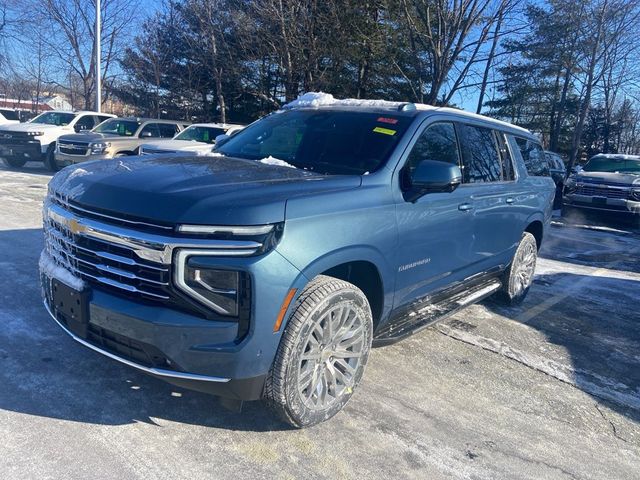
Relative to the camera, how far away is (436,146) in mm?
4070

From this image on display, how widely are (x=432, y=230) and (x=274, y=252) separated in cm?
159

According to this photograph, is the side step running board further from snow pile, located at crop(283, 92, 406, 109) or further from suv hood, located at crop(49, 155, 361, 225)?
snow pile, located at crop(283, 92, 406, 109)

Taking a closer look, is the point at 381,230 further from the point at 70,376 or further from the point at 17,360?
the point at 17,360

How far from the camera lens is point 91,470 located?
2543 mm

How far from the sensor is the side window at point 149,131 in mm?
14625

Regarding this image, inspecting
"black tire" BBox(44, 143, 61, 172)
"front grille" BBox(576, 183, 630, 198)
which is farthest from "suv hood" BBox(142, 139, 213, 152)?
"front grille" BBox(576, 183, 630, 198)

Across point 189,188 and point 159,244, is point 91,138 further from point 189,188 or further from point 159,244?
point 159,244

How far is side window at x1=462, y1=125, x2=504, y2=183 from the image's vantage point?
4488mm

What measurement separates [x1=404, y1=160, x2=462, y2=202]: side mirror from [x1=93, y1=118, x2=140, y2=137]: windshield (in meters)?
12.5

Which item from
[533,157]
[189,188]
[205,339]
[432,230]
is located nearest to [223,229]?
[189,188]

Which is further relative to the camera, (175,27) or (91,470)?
(175,27)

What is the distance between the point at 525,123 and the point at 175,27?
73.0 ft

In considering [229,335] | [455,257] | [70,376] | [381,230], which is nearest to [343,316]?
[381,230]

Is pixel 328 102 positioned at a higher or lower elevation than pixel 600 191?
higher
